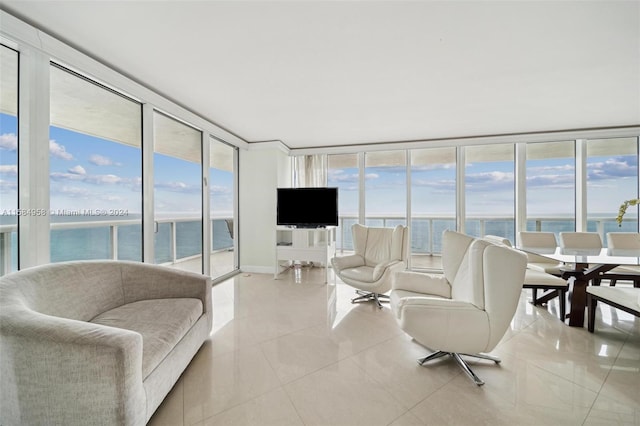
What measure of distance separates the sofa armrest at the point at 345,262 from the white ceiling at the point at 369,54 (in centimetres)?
200

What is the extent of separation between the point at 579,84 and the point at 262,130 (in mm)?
4007

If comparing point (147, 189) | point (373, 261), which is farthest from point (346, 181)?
point (147, 189)

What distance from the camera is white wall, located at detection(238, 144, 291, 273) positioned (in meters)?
4.98

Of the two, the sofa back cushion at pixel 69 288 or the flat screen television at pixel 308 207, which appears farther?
the flat screen television at pixel 308 207

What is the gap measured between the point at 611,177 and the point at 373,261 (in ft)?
14.4

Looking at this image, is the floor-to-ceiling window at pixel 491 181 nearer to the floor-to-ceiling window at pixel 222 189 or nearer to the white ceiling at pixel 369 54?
the white ceiling at pixel 369 54

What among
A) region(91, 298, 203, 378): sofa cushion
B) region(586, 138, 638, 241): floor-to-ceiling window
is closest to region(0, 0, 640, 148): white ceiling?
region(586, 138, 638, 241): floor-to-ceiling window

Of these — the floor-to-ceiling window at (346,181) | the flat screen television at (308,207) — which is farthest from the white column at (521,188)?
the flat screen television at (308,207)

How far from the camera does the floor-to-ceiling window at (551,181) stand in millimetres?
4609

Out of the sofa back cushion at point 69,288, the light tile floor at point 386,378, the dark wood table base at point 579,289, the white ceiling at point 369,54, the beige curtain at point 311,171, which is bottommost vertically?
the light tile floor at point 386,378

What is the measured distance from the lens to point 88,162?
267cm

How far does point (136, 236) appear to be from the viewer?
307cm

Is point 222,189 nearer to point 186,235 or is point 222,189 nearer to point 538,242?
point 186,235

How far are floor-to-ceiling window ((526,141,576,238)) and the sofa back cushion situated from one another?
5.93m
